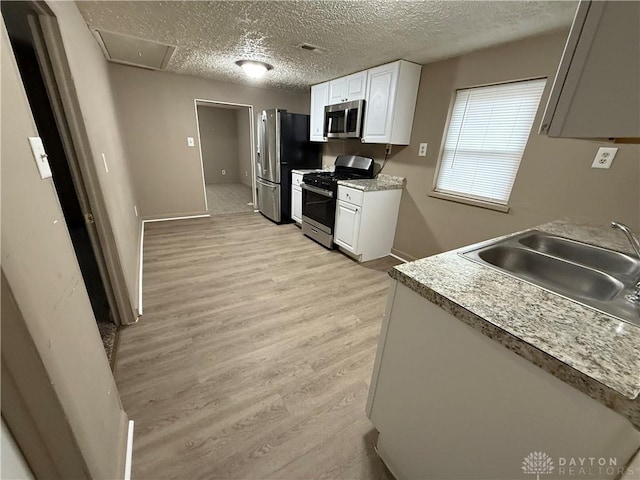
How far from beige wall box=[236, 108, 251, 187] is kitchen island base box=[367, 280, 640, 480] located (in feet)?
21.5

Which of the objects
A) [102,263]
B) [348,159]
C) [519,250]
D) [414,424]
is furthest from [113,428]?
[348,159]

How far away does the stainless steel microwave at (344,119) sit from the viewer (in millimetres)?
3025

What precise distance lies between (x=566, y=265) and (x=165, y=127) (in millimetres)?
4708

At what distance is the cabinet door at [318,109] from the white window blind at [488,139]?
1795 millimetres

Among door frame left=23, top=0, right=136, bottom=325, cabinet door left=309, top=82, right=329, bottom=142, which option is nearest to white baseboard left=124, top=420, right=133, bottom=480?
door frame left=23, top=0, right=136, bottom=325

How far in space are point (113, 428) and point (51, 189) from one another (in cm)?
95

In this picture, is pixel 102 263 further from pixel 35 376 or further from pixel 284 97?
pixel 284 97

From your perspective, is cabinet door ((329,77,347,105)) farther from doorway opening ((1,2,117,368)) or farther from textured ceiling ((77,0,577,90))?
doorway opening ((1,2,117,368))

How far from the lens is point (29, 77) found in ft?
7.17

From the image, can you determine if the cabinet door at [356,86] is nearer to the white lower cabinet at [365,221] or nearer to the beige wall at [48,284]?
the white lower cabinet at [365,221]

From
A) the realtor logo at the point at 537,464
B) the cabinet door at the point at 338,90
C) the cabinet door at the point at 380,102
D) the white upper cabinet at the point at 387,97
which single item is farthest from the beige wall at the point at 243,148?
the realtor logo at the point at 537,464

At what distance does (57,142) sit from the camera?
8.35ft

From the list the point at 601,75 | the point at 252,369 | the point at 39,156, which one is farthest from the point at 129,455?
the point at 601,75

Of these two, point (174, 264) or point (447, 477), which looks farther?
point (174, 264)
